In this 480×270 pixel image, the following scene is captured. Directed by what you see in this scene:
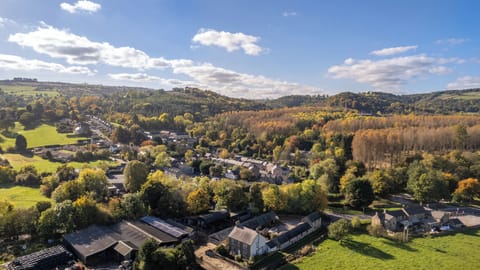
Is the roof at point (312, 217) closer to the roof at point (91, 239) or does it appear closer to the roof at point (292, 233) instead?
the roof at point (292, 233)

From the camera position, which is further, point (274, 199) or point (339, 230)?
point (274, 199)

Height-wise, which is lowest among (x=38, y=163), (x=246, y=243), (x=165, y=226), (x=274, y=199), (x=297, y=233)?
(x=38, y=163)

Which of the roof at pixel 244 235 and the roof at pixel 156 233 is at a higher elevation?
the roof at pixel 244 235

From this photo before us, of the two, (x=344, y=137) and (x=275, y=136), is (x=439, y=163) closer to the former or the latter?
(x=344, y=137)

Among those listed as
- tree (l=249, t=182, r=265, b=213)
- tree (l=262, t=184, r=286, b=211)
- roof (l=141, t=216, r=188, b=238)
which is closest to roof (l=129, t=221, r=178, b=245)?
roof (l=141, t=216, r=188, b=238)

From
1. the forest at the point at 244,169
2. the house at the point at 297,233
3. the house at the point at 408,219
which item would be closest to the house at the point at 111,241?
the forest at the point at 244,169

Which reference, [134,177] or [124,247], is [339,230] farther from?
[134,177]

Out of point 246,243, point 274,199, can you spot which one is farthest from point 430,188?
point 246,243

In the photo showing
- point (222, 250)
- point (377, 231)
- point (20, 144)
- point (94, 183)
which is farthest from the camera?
point (20, 144)
